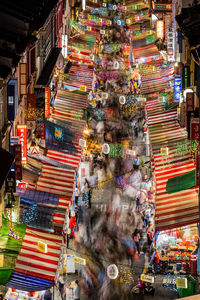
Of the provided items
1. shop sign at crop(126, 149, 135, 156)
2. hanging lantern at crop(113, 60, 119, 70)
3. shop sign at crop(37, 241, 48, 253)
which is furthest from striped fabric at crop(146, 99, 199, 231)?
hanging lantern at crop(113, 60, 119, 70)

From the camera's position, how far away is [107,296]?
17.6 metres

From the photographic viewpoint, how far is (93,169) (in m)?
26.6

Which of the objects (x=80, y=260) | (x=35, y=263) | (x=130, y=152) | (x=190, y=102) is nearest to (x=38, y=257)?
(x=35, y=263)

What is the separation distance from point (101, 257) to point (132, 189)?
229 inches

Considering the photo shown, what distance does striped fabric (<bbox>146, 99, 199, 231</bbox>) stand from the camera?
727 inches

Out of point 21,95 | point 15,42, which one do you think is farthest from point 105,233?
point 15,42

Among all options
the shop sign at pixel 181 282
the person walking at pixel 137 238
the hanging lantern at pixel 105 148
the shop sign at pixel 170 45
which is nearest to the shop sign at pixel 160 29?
the shop sign at pixel 170 45

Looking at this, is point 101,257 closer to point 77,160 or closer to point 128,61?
point 77,160

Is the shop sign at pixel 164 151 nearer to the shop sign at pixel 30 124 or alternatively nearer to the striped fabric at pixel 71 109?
the striped fabric at pixel 71 109

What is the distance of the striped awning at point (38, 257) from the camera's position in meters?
16.2

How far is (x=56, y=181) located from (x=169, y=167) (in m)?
6.41

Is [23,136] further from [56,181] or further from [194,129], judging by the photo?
[194,129]

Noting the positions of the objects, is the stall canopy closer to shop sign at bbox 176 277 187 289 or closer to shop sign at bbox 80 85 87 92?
shop sign at bbox 176 277 187 289

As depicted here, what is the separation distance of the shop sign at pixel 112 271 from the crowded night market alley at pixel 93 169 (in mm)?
114
